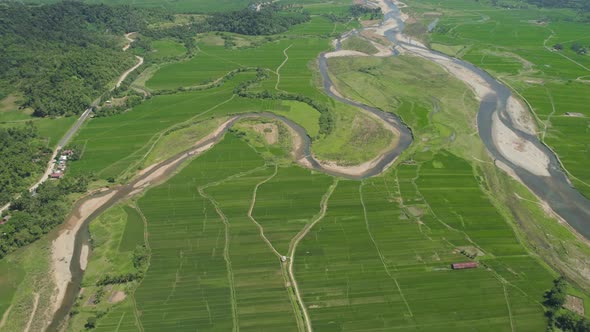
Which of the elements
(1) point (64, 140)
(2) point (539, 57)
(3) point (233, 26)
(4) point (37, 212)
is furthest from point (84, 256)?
(2) point (539, 57)

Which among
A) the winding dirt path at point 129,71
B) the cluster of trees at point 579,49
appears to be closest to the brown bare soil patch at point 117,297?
the winding dirt path at point 129,71

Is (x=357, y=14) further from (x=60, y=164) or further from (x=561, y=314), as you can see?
(x=561, y=314)

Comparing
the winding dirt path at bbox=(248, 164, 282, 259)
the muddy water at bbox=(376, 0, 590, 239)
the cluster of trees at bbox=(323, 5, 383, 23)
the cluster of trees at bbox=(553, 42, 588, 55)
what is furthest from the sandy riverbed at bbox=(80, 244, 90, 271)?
the cluster of trees at bbox=(553, 42, 588, 55)

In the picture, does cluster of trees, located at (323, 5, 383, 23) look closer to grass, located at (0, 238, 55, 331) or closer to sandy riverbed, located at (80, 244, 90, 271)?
sandy riverbed, located at (80, 244, 90, 271)

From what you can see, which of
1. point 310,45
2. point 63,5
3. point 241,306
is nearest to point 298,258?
point 241,306

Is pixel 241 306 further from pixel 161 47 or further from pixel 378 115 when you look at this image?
pixel 161 47

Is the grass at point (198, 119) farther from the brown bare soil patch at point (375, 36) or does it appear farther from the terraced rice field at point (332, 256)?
the brown bare soil patch at point (375, 36)
